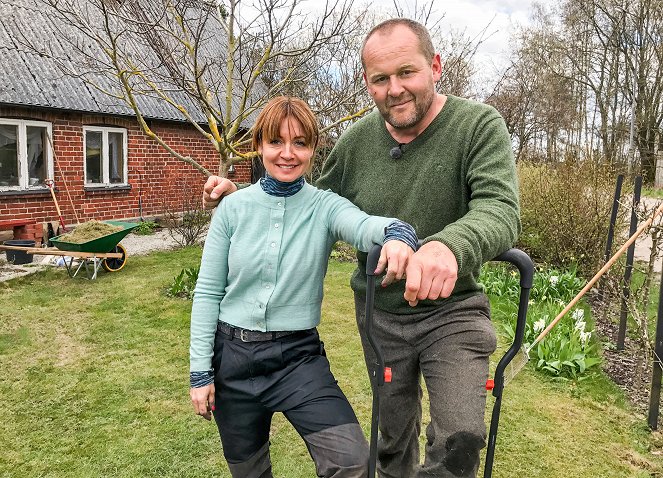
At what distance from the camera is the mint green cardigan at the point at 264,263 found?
2100mm

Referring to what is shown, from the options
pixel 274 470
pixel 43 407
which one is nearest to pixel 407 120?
pixel 274 470

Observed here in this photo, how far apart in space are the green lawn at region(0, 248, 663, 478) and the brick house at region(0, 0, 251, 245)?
14.1 feet

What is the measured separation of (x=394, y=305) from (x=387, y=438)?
69 cm

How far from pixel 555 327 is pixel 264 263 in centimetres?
413

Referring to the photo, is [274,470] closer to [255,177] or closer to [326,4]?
[326,4]

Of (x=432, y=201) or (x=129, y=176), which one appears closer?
(x=432, y=201)

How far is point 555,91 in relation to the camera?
2317 centimetres

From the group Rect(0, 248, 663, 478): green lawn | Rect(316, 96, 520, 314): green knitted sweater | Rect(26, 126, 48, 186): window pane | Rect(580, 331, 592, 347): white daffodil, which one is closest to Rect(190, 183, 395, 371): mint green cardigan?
Rect(316, 96, 520, 314): green knitted sweater

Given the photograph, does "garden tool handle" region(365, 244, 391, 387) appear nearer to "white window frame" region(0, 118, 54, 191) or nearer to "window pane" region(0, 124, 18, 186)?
"white window frame" region(0, 118, 54, 191)

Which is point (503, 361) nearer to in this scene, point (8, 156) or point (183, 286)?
point (183, 286)

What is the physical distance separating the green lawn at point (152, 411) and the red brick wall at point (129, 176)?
421 cm

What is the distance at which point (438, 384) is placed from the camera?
1910 mm

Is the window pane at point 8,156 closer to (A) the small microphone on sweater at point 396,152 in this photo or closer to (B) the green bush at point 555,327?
(B) the green bush at point 555,327

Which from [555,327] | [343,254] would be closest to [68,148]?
[343,254]
